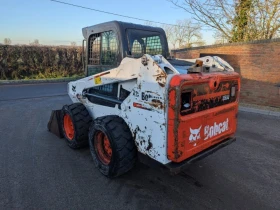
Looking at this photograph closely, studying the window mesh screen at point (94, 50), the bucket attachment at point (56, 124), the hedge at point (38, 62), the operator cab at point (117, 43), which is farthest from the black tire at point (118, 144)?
the hedge at point (38, 62)

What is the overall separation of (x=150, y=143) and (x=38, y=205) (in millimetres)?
1479

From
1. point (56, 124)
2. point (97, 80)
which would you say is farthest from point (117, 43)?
point (56, 124)

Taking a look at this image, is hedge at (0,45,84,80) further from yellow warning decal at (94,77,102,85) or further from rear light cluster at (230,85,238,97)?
rear light cluster at (230,85,238,97)

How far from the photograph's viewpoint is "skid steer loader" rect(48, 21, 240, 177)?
A: 94.6 inches

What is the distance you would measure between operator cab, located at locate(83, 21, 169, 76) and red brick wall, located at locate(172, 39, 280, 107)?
5.10 meters

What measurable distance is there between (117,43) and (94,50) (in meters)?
0.75

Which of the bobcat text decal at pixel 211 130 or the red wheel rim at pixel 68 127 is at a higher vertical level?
the bobcat text decal at pixel 211 130

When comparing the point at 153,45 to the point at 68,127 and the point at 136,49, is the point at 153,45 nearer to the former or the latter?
the point at 136,49

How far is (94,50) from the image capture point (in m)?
3.89

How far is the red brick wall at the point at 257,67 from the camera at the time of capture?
7383mm

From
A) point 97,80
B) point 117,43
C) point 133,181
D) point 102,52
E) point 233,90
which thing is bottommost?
point 133,181

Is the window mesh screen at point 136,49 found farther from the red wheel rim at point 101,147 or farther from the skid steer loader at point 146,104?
the red wheel rim at point 101,147

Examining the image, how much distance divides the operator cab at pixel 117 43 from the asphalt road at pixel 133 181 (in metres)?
1.64

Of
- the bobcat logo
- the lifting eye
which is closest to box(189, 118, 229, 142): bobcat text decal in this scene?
the bobcat logo
